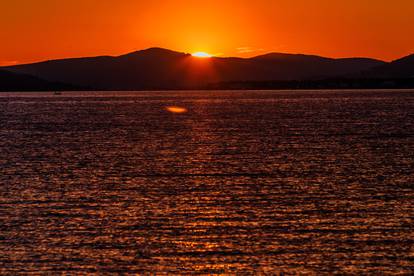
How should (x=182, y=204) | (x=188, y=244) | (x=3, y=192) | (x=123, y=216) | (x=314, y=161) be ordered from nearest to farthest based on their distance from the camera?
1. (x=188, y=244)
2. (x=123, y=216)
3. (x=182, y=204)
4. (x=3, y=192)
5. (x=314, y=161)

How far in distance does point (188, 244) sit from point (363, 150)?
4471cm

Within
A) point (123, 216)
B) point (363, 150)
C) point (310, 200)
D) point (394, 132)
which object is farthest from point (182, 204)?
point (394, 132)

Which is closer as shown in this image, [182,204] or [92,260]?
[92,260]

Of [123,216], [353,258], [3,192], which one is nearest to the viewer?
[353,258]

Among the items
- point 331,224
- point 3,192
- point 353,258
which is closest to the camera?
point 353,258

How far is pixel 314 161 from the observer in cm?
6103

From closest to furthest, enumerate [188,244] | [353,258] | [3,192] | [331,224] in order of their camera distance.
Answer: [353,258], [188,244], [331,224], [3,192]

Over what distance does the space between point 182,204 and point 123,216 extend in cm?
441

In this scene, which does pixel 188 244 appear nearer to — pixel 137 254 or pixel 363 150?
pixel 137 254

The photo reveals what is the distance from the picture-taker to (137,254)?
93.1 ft

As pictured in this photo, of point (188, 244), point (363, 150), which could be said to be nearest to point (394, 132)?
point (363, 150)

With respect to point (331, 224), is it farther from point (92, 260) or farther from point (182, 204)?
point (92, 260)

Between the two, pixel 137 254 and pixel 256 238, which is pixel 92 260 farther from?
pixel 256 238

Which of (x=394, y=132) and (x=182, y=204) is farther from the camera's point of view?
(x=394, y=132)
